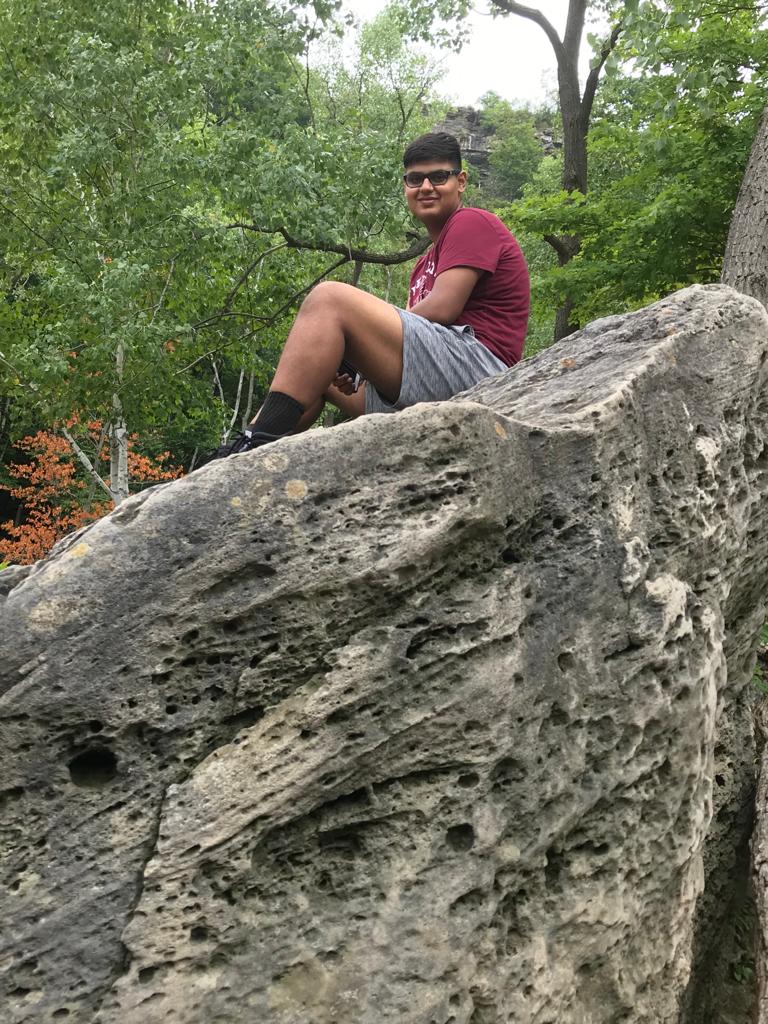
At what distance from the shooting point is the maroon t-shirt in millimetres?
3424

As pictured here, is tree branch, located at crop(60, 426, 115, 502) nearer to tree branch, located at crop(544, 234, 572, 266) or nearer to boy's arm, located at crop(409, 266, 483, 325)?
tree branch, located at crop(544, 234, 572, 266)

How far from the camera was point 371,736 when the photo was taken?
7.45 ft

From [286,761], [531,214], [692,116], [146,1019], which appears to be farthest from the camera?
[531,214]

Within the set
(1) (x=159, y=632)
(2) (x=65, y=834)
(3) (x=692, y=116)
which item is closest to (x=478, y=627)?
(1) (x=159, y=632)

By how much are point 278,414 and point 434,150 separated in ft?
5.21

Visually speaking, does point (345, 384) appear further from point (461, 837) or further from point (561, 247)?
point (561, 247)

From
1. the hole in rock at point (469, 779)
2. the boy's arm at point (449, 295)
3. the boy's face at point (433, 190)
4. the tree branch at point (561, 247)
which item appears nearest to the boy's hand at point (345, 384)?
the boy's arm at point (449, 295)

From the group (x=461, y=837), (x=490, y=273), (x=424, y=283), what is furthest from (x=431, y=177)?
(x=461, y=837)

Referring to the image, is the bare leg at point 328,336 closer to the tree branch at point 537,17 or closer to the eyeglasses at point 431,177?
the eyeglasses at point 431,177

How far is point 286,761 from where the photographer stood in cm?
220

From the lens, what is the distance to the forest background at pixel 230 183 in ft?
29.5

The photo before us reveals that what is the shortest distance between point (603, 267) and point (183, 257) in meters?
4.81

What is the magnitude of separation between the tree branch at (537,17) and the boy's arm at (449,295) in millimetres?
10111

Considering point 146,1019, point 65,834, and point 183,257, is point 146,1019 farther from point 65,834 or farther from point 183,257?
point 183,257
